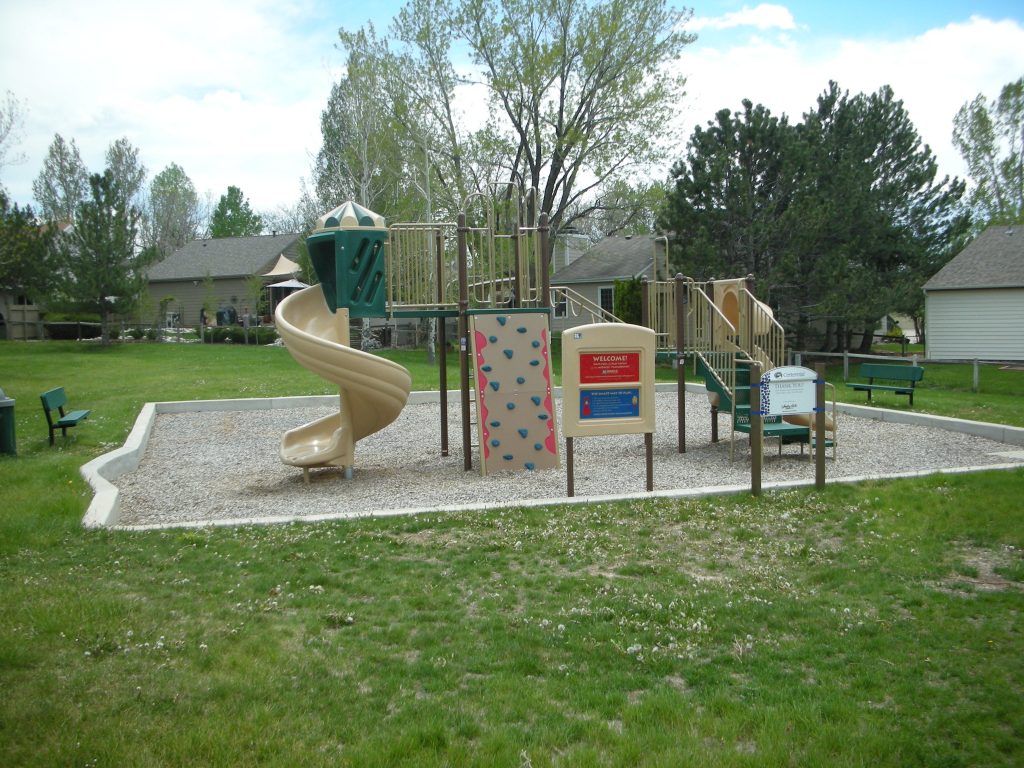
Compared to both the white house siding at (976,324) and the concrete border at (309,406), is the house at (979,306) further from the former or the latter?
the concrete border at (309,406)

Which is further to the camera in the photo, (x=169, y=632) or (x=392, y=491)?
(x=392, y=491)

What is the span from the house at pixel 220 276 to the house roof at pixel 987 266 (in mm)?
32778

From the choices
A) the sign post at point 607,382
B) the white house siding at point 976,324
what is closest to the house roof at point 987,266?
the white house siding at point 976,324

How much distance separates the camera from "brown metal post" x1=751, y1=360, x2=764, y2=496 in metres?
8.62

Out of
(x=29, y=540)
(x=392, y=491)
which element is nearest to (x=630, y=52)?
(x=392, y=491)

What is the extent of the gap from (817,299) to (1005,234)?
531 inches

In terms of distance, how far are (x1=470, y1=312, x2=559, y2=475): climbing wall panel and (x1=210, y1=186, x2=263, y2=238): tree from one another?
7398 centimetres

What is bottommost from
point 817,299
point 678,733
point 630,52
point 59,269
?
point 678,733

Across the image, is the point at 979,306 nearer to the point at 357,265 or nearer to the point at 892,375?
the point at 892,375

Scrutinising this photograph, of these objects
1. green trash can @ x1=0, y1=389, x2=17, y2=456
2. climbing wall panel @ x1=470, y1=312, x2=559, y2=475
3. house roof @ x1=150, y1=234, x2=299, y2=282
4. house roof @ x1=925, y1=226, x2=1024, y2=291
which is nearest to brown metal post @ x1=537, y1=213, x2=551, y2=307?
climbing wall panel @ x1=470, y1=312, x2=559, y2=475

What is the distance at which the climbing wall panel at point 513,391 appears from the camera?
1081 centimetres

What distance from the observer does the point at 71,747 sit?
360 cm

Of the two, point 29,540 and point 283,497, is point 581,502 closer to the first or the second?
point 283,497

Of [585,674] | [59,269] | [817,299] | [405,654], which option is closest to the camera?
[585,674]
